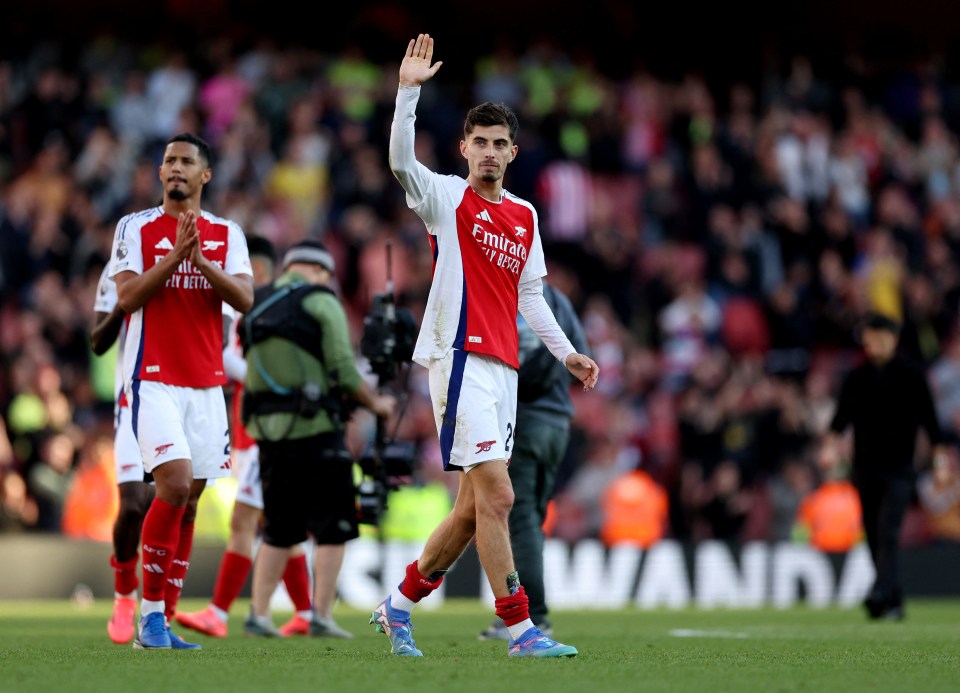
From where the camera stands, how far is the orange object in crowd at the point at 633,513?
60.7 feet

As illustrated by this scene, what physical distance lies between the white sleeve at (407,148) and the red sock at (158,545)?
204cm

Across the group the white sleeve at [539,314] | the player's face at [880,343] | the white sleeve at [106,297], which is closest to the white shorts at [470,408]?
the white sleeve at [539,314]

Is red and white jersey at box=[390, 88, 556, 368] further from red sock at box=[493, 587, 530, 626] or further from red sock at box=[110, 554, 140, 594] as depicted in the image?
red sock at box=[110, 554, 140, 594]

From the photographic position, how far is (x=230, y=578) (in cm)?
1084

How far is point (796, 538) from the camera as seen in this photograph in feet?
61.9

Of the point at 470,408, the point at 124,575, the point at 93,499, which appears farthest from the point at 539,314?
the point at 93,499

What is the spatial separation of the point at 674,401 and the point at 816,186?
475 cm

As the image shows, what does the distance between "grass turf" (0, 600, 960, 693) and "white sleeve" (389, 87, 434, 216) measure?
2.19 meters

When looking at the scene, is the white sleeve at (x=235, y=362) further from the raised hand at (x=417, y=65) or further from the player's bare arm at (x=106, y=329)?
the raised hand at (x=417, y=65)

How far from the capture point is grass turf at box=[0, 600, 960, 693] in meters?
6.69

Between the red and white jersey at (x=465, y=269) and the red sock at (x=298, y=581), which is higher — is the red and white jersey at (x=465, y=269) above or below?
above

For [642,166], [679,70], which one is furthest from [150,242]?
[679,70]

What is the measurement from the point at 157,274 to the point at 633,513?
35.8ft

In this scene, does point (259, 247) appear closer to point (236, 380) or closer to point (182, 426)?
point (236, 380)
